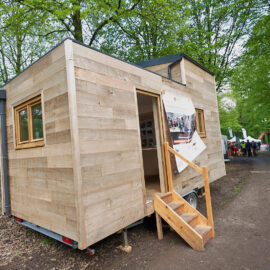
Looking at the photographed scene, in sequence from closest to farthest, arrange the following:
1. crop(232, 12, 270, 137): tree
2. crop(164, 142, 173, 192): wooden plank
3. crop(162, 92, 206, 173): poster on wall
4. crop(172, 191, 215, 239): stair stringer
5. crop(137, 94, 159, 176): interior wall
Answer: crop(172, 191, 215, 239): stair stringer → crop(164, 142, 173, 192): wooden plank → crop(162, 92, 206, 173): poster on wall → crop(137, 94, 159, 176): interior wall → crop(232, 12, 270, 137): tree

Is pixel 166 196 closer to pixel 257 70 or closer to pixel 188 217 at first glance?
pixel 188 217

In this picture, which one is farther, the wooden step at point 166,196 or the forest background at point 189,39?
the forest background at point 189,39

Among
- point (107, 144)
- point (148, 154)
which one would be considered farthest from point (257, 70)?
point (107, 144)

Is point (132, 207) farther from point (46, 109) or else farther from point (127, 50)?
point (127, 50)

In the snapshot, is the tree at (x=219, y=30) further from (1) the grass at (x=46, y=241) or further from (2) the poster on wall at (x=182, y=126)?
(1) the grass at (x=46, y=241)

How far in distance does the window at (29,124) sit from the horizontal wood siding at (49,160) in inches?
4.7

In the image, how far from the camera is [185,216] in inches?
163

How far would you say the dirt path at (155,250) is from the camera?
3383 millimetres

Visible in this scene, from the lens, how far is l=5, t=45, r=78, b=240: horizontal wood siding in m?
2.98

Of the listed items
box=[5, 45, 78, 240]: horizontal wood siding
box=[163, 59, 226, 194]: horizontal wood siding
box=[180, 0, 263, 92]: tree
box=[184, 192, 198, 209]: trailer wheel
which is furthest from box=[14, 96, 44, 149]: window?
box=[180, 0, 263, 92]: tree

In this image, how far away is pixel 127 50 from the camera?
14.0m

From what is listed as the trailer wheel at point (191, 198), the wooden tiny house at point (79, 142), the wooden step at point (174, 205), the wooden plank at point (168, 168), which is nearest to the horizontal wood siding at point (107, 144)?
the wooden tiny house at point (79, 142)

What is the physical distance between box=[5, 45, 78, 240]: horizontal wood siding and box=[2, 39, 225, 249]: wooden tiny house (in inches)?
0.6

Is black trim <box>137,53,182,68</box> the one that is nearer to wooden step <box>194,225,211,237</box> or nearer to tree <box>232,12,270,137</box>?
wooden step <box>194,225,211,237</box>
